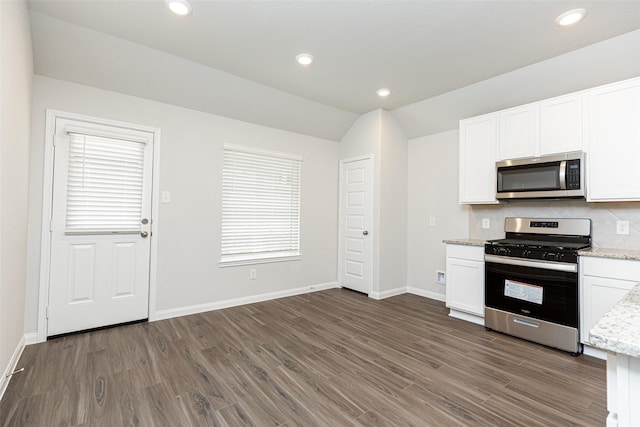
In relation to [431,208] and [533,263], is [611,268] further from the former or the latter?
[431,208]

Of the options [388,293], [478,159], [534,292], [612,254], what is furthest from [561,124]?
[388,293]

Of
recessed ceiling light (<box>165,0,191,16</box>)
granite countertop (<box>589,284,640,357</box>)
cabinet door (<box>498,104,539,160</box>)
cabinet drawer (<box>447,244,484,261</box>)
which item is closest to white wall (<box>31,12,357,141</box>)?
recessed ceiling light (<box>165,0,191,16</box>)

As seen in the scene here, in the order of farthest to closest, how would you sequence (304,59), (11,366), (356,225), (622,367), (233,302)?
(356,225) < (233,302) < (304,59) < (11,366) < (622,367)

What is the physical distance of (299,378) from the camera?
2.18 m

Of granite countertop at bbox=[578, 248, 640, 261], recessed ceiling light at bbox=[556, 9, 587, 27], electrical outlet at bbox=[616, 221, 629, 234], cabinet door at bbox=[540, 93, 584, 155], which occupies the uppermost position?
recessed ceiling light at bbox=[556, 9, 587, 27]

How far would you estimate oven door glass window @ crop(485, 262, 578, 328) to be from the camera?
8.39 feet

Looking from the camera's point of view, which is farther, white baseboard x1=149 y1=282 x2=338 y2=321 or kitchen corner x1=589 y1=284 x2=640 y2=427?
white baseboard x1=149 y1=282 x2=338 y2=321

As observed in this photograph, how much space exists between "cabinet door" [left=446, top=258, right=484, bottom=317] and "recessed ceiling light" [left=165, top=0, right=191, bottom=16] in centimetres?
353

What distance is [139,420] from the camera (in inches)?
68.0

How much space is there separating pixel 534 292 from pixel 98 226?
13.9 feet

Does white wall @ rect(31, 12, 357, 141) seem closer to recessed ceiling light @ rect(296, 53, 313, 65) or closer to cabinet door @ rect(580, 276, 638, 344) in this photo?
recessed ceiling light @ rect(296, 53, 313, 65)

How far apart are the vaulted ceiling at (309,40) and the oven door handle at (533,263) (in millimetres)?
1822

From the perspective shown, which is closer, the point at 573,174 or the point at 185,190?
the point at 573,174

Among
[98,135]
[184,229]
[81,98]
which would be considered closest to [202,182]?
[184,229]
